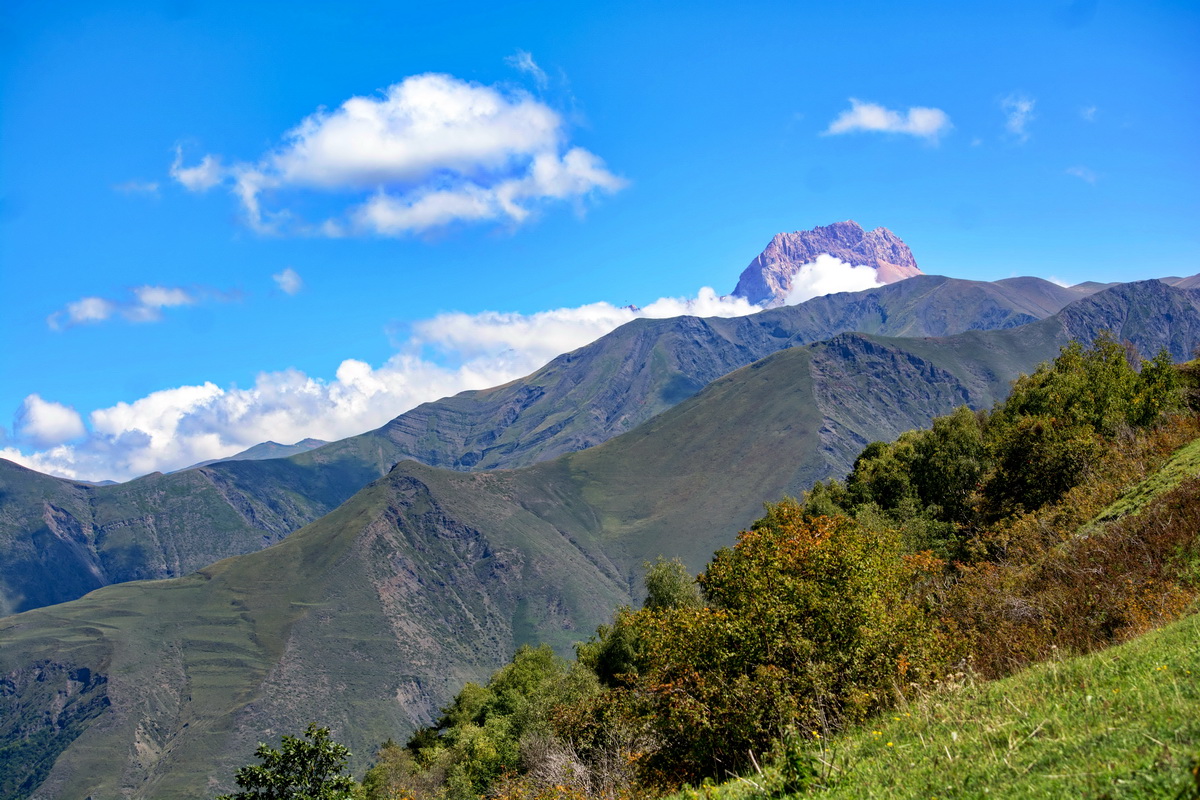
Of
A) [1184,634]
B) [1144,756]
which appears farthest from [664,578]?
[1144,756]

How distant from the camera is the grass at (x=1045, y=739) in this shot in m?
8.62

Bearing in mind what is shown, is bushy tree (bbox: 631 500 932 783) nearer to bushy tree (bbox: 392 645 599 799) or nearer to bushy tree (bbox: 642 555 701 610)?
bushy tree (bbox: 392 645 599 799)

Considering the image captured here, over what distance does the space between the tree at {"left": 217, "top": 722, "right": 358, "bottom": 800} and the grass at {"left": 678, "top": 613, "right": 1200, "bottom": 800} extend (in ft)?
86.5

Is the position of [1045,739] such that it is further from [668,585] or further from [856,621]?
[668,585]

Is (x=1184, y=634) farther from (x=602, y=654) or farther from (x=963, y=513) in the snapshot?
(x=602, y=654)

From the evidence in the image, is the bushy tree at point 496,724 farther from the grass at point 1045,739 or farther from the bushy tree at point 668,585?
the grass at point 1045,739

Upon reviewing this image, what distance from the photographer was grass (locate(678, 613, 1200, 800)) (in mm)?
8625

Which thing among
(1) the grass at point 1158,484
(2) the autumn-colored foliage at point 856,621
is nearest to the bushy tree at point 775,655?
(2) the autumn-colored foliage at point 856,621

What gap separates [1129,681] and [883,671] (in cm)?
699

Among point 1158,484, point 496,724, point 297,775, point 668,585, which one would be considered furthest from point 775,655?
point 496,724

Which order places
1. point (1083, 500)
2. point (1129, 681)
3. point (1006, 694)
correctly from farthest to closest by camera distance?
point (1083, 500) → point (1006, 694) → point (1129, 681)

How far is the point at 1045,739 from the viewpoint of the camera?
10.5 m

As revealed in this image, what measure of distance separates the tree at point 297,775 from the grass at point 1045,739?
2635 centimetres

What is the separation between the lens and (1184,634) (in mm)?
13766
